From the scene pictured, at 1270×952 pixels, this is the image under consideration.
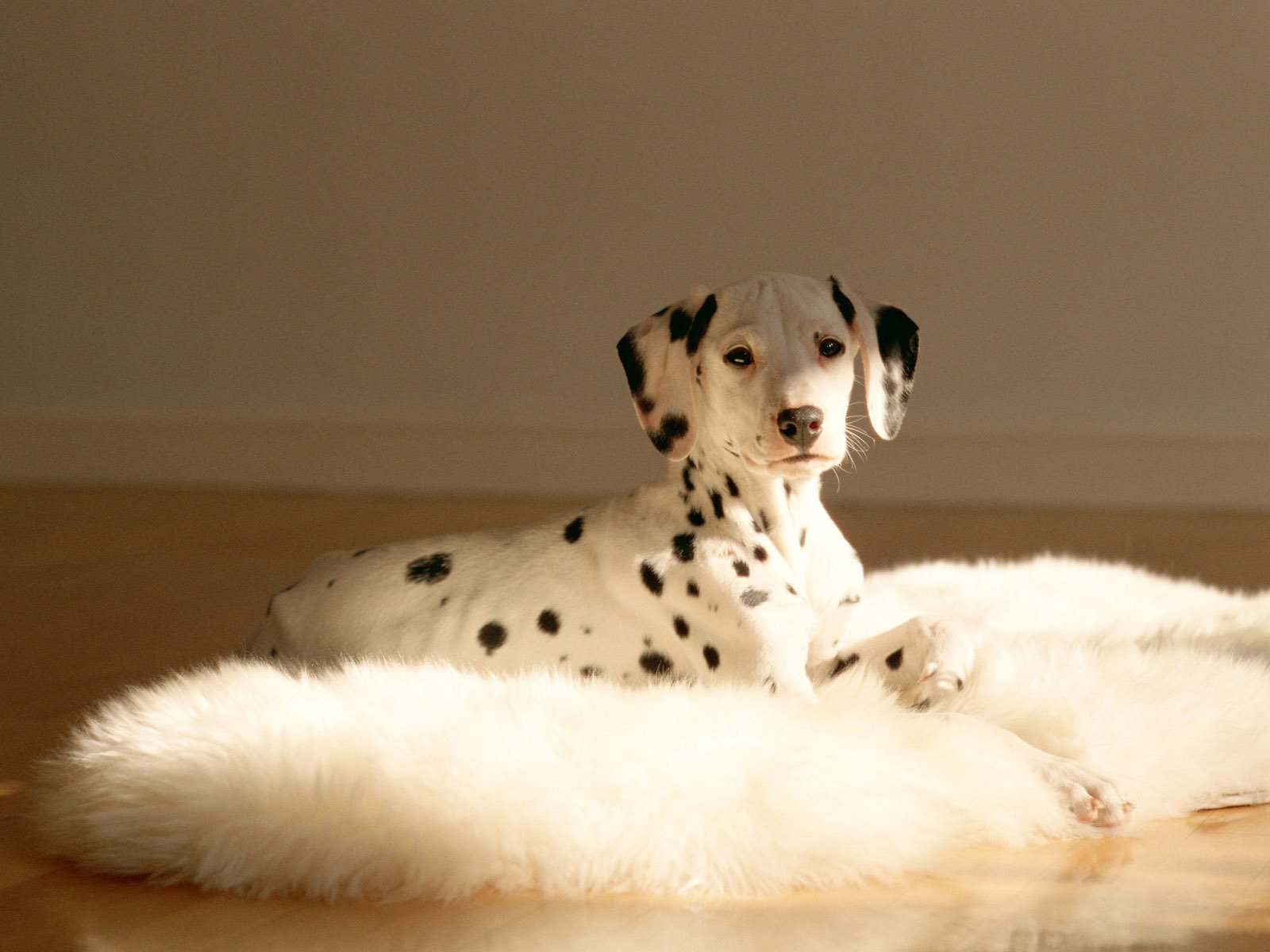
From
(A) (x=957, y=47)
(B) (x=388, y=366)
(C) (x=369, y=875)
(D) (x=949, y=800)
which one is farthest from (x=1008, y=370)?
(C) (x=369, y=875)

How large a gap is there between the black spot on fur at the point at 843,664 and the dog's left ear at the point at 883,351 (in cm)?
33

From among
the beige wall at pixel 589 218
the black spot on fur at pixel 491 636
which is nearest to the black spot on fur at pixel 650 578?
the black spot on fur at pixel 491 636

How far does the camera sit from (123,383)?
5.57 m

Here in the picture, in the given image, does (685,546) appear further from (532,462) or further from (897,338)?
(532,462)

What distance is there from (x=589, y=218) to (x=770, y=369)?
3.30 meters

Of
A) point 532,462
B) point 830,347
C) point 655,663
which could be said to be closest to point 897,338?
point 830,347

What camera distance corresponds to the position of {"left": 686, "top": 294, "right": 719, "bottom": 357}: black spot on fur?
7.15ft

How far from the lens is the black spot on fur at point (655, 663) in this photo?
7.00ft

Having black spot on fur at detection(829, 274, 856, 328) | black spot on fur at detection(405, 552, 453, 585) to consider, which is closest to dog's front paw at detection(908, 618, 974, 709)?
black spot on fur at detection(829, 274, 856, 328)

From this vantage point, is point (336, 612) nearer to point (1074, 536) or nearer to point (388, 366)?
point (1074, 536)

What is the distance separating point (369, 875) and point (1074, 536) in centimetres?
312

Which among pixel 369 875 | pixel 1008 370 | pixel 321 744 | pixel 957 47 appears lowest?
pixel 369 875

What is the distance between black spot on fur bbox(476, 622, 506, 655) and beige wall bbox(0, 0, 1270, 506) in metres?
3.04

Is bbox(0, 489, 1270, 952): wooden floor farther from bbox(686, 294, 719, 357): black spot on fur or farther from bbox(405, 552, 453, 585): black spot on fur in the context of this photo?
bbox(686, 294, 719, 357): black spot on fur
